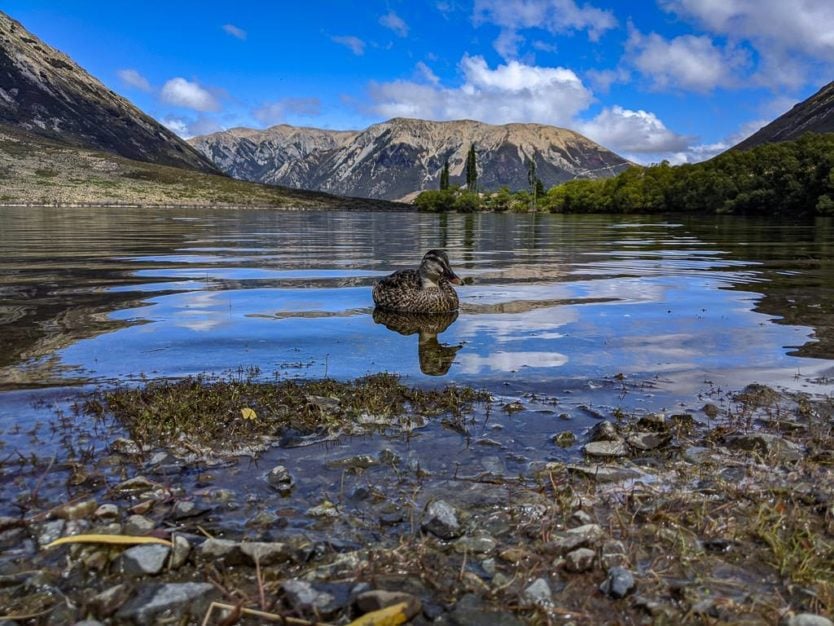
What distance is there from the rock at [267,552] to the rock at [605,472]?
2647 mm

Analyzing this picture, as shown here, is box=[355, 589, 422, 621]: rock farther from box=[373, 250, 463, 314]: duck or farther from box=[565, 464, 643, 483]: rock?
box=[373, 250, 463, 314]: duck

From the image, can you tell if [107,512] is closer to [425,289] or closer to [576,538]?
[576,538]

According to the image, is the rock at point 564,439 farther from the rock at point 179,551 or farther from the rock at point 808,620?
the rock at point 179,551

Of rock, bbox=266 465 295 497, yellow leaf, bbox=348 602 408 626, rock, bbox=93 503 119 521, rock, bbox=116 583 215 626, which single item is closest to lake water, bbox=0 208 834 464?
rock, bbox=93 503 119 521

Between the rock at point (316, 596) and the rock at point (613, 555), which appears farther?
the rock at point (613, 555)

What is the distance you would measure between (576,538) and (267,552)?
6.83 ft

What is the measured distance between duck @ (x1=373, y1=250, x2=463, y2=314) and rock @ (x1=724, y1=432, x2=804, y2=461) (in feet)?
28.8

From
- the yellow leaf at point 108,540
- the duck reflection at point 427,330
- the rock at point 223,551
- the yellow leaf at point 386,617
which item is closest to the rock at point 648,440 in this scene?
the yellow leaf at point 386,617

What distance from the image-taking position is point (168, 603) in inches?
144

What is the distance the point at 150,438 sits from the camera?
20.8 ft

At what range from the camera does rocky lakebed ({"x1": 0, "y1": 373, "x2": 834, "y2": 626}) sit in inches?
144

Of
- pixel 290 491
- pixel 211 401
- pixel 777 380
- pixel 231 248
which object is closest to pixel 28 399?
pixel 211 401

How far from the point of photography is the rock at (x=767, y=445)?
5.85 m

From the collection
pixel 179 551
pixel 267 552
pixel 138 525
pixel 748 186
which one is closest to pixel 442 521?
pixel 267 552
